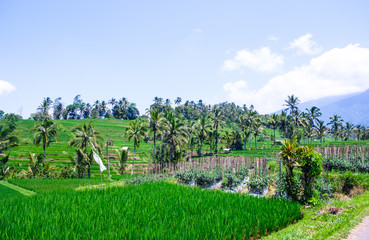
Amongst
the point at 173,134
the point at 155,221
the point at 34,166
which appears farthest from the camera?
the point at 173,134

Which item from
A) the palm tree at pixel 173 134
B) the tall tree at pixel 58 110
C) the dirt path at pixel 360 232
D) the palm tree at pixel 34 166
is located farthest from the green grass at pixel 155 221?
the tall tree at pixel 58 110

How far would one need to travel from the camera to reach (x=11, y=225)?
6.80 meters

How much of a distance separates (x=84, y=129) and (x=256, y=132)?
46476mm

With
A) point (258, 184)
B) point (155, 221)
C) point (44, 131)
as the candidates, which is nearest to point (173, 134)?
point (44, 131)

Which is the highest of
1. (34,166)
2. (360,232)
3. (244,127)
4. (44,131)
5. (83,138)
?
(244,127)

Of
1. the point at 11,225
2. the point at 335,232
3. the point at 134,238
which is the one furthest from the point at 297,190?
the point at 11,225

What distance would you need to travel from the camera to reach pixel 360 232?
6680 millimetres

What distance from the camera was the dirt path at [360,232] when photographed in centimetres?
634

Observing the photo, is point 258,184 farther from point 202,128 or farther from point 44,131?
point 202,128

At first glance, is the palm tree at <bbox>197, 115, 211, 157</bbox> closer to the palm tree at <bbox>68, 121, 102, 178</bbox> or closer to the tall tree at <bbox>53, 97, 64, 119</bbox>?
the palm tree at <bbox>68, 121, 102, 178</bbox>

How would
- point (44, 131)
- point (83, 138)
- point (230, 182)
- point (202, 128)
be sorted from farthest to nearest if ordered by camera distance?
1. point (202, 128)
2. point (44, 131)
3. point (83, 138)
4. point (230, 182)

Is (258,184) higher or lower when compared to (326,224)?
lower

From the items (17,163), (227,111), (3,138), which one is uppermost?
(227,111)

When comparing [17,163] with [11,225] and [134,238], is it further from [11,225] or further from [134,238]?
[134,238]
